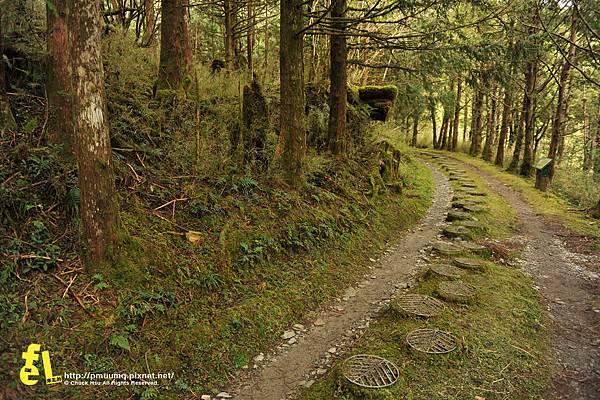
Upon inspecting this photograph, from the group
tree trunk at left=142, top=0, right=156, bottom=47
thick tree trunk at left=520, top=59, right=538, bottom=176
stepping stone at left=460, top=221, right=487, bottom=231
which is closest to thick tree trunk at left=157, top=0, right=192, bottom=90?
tree trunk at left=142, top=0, right=156, bottom=47

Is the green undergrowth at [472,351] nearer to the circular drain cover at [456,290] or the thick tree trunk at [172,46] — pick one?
the circular drain cover at [456,290]

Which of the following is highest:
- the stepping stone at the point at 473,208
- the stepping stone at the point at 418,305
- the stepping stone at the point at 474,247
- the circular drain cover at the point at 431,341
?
the stepping stone at the point at 473,208

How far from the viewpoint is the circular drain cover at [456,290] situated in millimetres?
5610

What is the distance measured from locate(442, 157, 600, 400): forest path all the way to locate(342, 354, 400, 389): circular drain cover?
162 centimetres

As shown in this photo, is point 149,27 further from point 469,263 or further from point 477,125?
point 477,125

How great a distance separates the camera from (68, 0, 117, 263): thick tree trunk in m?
4.01

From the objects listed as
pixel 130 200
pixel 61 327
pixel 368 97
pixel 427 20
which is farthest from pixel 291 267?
pixel 368 97

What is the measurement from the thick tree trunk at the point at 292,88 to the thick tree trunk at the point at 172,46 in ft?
6.41

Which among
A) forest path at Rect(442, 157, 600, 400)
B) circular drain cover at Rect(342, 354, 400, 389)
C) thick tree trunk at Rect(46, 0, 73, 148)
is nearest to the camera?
circular drain cover at Rect(342, 354, 400, 389)

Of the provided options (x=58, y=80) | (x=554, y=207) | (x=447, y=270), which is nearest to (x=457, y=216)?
(x=447, y=270)

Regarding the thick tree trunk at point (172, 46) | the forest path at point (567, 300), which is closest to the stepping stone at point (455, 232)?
the forest path at point (567, 300)

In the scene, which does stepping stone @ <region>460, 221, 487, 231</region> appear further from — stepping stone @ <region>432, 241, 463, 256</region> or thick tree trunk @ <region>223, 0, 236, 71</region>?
thick tree trunk @ <region>223, 0, 236, 71</region>

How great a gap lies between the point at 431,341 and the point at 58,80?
5.52 metres

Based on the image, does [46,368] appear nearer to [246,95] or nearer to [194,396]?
[194,396]
